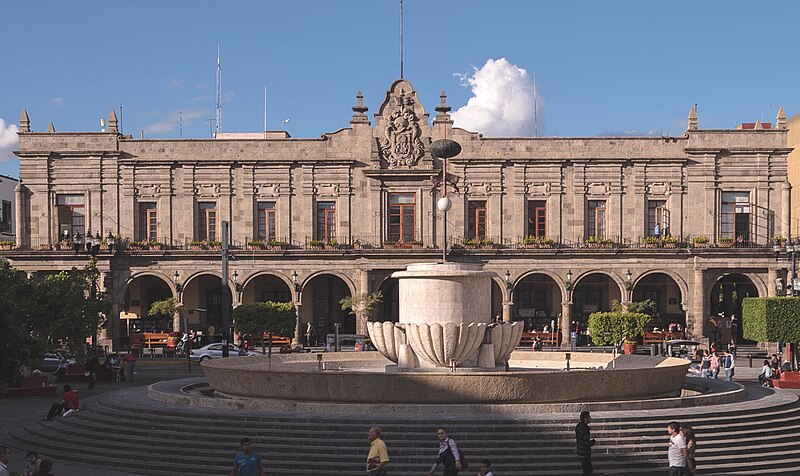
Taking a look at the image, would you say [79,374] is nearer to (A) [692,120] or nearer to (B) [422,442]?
(B) [422,442]

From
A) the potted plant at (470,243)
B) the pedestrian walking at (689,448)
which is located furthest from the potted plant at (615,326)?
the pedestrian walking at (689,448)

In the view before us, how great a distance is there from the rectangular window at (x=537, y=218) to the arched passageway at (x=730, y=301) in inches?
373

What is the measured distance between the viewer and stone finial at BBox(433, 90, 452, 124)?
53.3 meters

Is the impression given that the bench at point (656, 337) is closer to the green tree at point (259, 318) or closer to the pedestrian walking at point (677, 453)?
the green tree at point (259, 318)

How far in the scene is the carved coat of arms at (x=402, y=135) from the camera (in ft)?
175

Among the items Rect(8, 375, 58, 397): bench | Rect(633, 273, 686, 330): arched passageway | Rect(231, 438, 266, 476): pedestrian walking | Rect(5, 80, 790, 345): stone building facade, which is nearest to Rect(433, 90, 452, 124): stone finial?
Rect(5, 80, 790, 345): stone building facade

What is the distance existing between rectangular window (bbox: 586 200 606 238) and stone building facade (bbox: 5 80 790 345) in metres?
0.08

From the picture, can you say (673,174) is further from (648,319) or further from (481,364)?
(481,364)

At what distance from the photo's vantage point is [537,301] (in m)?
55.1

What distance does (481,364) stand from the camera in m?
22.1

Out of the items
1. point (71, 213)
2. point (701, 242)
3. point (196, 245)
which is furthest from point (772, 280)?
point (71, 213)

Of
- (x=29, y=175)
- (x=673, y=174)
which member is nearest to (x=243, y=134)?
(x=29, y=175)

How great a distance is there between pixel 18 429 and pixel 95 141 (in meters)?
33.4

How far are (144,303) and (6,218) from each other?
97.8ft
